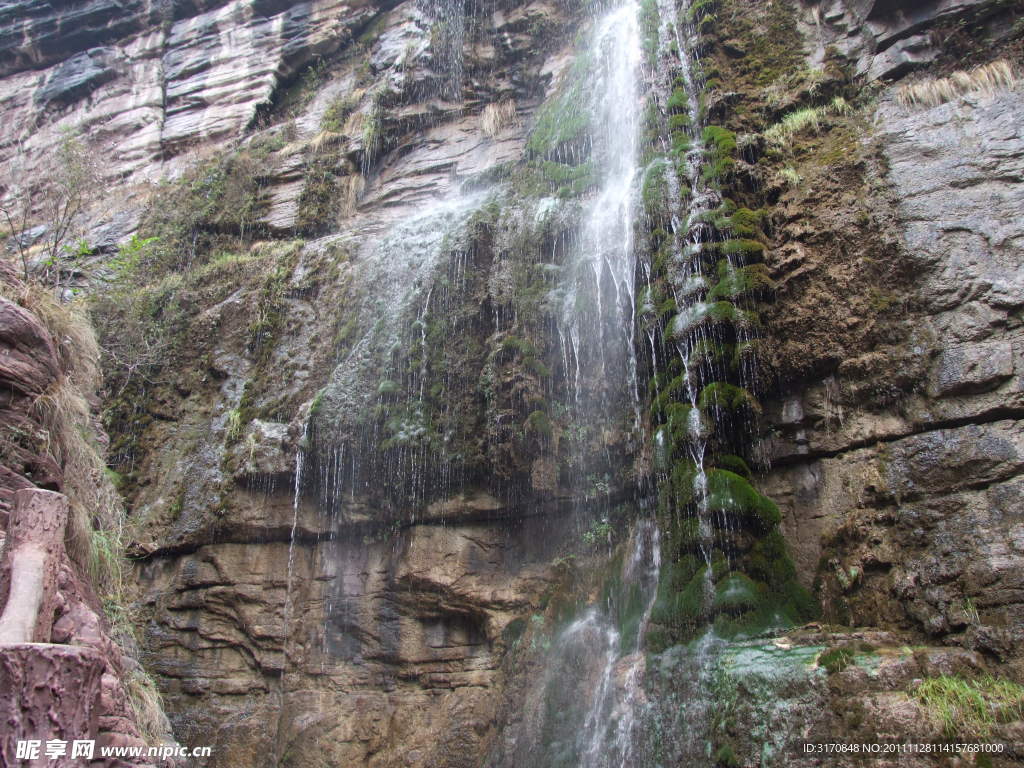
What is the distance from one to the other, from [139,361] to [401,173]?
22.0 feet

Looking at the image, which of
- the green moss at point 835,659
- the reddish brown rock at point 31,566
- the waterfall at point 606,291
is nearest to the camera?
the reddish brown rock at point 31,566

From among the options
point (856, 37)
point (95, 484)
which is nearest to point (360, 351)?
point (95, 484)

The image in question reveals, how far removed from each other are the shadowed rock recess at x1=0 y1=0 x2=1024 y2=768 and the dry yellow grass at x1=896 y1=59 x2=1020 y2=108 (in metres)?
0.06

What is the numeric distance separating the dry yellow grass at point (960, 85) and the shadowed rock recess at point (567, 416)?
0.06 m

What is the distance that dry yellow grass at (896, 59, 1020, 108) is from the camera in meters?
8.87

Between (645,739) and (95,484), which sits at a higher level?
(95,484)

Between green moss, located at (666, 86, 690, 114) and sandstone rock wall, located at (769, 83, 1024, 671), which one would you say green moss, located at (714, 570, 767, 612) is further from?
green moss, located at (666, 86, 690, 114)

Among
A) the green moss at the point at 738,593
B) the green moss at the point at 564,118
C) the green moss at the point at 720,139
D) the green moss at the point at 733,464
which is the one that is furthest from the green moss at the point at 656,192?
the green moss at the point at 738,593

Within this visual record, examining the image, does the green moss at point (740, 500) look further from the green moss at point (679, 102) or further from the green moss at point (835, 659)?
the green moss at point (679, 102)

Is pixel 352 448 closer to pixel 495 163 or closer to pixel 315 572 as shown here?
pixel 315 572

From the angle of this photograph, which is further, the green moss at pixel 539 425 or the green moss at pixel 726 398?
the green moss at pixel 539 425

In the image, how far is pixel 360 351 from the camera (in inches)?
462

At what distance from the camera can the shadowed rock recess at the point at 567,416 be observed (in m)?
6.26

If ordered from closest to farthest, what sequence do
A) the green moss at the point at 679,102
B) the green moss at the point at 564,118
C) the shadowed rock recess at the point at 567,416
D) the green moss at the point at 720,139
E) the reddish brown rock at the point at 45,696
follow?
the reddish brown rock at the point at 45,696
the shadowed rock recess at the point at 567,416
the green moss at the point at 720,139
the green moss at the point at 679,102
the green moss at the point at 564,118
